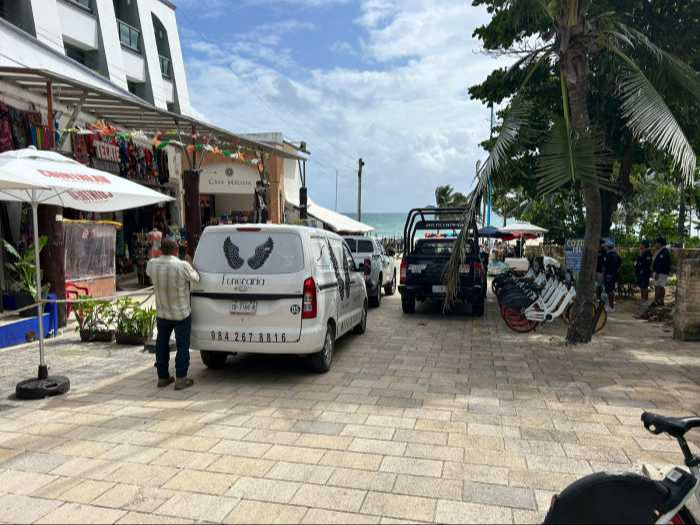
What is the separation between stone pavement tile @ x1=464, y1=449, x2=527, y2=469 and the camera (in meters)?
4.04

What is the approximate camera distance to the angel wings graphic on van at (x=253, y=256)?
20.5ft

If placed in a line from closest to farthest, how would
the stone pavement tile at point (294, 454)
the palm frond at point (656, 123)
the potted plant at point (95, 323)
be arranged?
the stone pavement tile at point (294, 454)
the palm frond at point (656, 123)
the potted plant at point (95, 323)

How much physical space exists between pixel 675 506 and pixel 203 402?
455 centimetres

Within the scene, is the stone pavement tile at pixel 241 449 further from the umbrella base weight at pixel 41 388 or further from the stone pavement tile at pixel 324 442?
the umbrella base weight at pixel 41 388

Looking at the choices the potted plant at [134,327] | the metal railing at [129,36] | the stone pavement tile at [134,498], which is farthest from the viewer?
the metal railing at [129,36]

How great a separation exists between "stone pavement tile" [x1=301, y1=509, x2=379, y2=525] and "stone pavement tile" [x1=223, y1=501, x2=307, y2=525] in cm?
6

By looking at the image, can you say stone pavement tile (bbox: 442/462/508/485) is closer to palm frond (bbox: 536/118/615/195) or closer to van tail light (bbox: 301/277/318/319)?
van tail light (bbox: 301/277/318/319)

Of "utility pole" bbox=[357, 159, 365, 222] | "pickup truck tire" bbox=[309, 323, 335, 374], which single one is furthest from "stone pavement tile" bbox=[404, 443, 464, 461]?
"utility pole" bbox=[357, 159, 365, 222]

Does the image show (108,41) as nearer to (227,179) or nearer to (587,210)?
(227,179)

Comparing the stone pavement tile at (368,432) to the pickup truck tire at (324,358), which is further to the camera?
the pickup truck tire at (324,358)

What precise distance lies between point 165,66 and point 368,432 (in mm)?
21710

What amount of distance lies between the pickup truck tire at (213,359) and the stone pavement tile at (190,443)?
2301mm

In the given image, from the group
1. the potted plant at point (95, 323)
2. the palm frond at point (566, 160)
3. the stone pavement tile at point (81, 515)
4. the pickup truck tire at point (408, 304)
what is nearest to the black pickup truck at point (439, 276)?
the pickup truck tire at point (408, 304)

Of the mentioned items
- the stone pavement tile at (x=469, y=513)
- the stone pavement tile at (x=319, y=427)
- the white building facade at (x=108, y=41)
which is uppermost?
the white building facade at (x=108, y=41)
